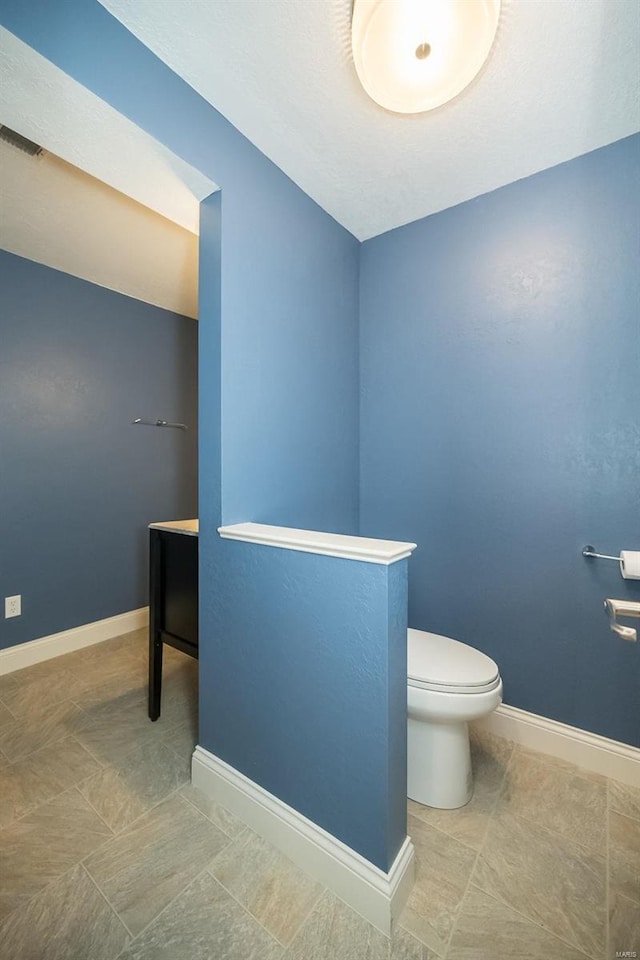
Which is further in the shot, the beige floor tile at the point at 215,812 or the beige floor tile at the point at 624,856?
the beige floor tile at the point at 215,812

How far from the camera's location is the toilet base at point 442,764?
123cm

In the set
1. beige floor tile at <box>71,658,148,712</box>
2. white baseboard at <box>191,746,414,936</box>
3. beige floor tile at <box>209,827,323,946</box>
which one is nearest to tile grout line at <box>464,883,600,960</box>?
white baseboard at <box>191,746,414,936</box>

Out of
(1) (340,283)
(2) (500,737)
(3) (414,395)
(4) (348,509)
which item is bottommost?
(2) (500,737)

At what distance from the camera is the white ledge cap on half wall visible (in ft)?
2.87

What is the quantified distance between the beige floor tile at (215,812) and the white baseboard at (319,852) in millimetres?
17

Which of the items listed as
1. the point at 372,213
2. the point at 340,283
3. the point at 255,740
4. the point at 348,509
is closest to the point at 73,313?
the point at 340,283

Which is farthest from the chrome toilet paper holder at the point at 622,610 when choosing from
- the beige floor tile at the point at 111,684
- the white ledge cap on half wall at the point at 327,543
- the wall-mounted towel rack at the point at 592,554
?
the beige floor tile at the point at 111,684

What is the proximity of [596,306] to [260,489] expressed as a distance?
149cm

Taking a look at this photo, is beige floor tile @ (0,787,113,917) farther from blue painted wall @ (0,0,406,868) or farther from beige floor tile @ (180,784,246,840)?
blue painted wall @ (0,0,406,868)

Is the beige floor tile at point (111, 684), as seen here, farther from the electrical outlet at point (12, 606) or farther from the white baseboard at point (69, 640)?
the electrical outlet at point (12, 606)

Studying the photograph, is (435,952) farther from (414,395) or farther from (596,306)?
(596,306)

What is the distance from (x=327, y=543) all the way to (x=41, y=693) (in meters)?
1.94

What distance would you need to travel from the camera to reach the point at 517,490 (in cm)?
154

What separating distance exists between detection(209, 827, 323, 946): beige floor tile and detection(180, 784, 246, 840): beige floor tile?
37 millimetres
